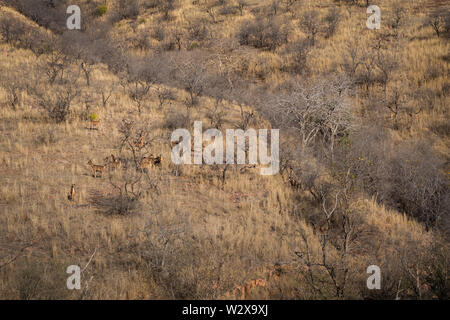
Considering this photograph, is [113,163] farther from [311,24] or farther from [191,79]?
[311,24]

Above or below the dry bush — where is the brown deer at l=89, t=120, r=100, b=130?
below

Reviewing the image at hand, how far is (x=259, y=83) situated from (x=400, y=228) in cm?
1514

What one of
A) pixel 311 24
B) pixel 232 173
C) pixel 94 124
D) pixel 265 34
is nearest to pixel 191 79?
pixel 94 124

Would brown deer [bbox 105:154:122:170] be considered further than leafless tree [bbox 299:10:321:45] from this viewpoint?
No

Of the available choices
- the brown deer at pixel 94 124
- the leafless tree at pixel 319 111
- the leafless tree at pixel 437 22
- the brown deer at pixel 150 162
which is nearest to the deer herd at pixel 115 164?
the brown deer at pixel 150 162

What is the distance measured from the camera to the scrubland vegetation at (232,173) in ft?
16.3

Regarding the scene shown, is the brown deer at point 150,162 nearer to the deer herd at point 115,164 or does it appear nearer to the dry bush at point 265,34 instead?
the deer herd at point 115,164

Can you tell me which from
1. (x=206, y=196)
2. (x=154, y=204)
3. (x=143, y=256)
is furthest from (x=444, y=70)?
(x=143, y=256)

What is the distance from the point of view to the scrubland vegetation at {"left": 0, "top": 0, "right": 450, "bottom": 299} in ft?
16.3

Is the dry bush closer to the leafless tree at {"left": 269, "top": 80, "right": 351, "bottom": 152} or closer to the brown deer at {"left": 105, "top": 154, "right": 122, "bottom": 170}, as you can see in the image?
the leafless tree at {"left": 269, "top": 80, "right": 351, "bottom": 152}

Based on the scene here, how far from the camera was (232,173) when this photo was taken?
9414 mm

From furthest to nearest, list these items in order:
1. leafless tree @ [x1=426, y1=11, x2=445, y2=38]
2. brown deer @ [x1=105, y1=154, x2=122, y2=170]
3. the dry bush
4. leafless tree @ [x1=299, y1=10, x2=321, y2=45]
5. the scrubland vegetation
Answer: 1. the dry bush
2. leafless tree @ [x1=299, y1=10, x2=321, y2=45]
3. leafless tree @ [x1=426, y1=11, x2=445, y2=38]
4. brown deer @ [x1=105, y1=154, x2=122, y2=170]
5. the scrubland vegetation

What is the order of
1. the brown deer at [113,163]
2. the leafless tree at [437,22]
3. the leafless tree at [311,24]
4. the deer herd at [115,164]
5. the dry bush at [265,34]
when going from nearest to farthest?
the deer herd at [115,164], the brown deer at [113,163], the leafless tree at [437,22], the leafless tree at [311,24], the dry bush at [265,34]

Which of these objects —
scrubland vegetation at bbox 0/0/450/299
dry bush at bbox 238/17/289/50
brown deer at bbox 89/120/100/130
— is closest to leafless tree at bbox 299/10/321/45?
scrubland vegetation at bbox 0/0/450/299
